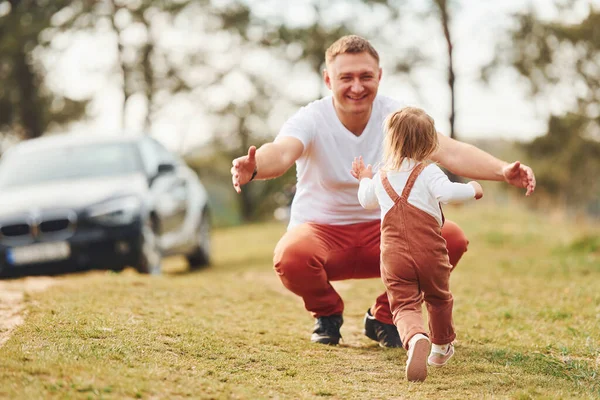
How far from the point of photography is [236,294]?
21.2ft

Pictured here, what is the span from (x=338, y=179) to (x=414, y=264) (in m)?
1.10

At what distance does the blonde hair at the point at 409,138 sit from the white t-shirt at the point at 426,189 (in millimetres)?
50

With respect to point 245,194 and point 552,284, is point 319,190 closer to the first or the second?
point 552,284

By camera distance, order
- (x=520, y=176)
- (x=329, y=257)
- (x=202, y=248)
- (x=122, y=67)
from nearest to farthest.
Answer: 1. (x=520, y=176)
2. (x=329, y=257)
3. (x=202, y=248)
4. (x=122, y=67)

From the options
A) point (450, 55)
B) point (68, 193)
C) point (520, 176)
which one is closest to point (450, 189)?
point (520, 176)

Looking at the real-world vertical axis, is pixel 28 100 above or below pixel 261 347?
above

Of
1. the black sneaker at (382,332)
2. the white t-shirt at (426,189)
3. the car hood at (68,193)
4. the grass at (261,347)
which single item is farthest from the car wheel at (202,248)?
the white t-shirt at (426,189)

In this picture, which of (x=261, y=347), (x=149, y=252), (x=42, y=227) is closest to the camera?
(x=261, y=347)

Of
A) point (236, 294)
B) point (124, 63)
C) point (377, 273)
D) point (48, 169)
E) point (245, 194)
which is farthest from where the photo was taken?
point (245, 194)

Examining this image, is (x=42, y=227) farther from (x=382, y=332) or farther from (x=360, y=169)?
(x=360, y=169)

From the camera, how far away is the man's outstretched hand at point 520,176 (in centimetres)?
408

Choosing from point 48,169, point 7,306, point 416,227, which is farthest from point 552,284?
point 48,169

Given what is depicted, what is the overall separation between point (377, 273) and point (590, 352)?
131cm

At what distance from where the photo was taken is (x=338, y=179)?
4.77 meters
